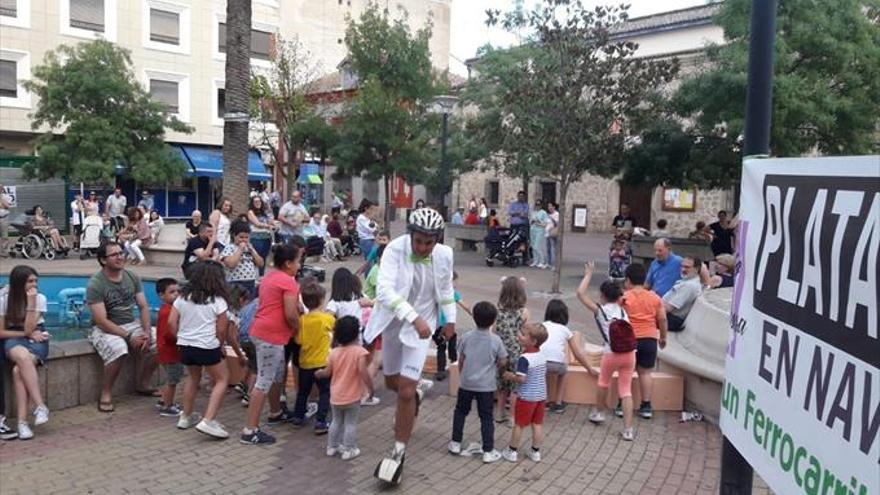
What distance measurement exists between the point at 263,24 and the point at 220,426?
34.6 metres

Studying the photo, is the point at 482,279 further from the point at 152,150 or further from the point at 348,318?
the point at 152,150

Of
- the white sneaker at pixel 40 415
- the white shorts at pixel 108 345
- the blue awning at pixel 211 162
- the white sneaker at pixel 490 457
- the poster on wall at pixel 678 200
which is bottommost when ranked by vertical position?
the white sneaker at pixel 490 457

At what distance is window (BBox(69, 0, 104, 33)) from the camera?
104ft

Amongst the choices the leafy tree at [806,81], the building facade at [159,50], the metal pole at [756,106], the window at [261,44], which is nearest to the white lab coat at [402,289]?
the metal pole at [756,106]

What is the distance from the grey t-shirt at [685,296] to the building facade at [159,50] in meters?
27.7

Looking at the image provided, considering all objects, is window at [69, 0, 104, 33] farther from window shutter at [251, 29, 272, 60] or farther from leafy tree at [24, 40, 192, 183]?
window shutter at [251, 29, 272, 60]

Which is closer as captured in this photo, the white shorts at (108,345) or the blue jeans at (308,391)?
the blue jeans at (308,391)

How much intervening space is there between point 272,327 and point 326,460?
1.09m

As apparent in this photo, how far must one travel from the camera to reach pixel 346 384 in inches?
216

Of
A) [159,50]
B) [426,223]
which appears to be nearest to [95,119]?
[159,50]

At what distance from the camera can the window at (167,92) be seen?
34.0 m

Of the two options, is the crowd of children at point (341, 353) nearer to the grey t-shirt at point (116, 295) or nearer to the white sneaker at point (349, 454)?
the white sneaker at point (349, 454)

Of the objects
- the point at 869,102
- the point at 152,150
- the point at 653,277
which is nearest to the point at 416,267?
the point at 653,277

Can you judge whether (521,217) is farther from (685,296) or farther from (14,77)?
(14,77)
